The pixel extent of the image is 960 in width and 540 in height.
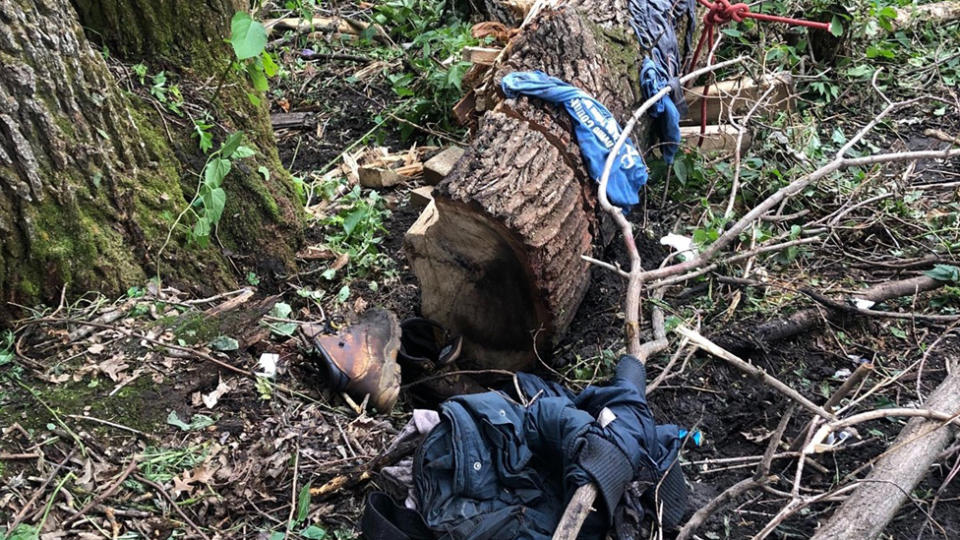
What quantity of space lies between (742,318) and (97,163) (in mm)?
2563

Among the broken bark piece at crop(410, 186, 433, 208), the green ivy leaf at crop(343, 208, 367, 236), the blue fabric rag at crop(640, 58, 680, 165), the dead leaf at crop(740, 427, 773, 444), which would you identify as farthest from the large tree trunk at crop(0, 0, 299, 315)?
the dead leaf at crop(740, 427, 773, 444)

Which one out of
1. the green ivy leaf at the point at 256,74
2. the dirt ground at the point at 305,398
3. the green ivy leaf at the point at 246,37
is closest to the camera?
the dirt ground at the point at 305,398

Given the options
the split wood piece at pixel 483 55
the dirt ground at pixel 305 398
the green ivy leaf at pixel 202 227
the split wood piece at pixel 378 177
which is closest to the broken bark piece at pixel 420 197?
the split wood piece at pixel 378 177

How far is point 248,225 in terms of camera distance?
3486mm

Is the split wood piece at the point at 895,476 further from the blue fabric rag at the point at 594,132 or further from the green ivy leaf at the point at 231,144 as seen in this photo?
the green ivy leaf at the point at 231,144

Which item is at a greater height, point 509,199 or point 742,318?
point 509,199

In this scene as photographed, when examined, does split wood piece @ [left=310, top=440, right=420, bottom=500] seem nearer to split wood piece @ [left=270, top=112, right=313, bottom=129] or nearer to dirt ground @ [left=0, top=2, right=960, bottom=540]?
dirt ground @ [left=0, top=2, right=960, bottom=540]

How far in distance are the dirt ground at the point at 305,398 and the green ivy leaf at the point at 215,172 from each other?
45cm

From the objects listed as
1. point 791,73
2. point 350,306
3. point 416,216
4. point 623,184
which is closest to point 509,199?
point 623,184

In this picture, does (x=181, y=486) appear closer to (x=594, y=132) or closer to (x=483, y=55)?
(x=594, y=132)

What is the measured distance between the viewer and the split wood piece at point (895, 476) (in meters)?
2.31

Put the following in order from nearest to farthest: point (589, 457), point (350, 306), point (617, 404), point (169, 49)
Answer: point (589, 457) → point (617, 404) → point (169, 49) → point (350, 306)

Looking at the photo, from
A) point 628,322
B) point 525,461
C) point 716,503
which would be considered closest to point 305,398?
point 525,461

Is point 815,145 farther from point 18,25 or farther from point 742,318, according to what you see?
point 18,25
